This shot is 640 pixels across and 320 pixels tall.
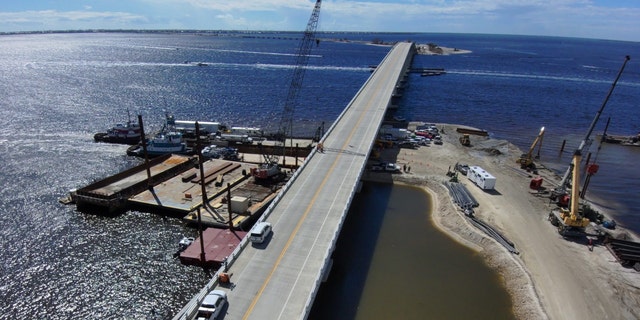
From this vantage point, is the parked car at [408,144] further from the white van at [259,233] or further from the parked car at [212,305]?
the parked car at [212,305]

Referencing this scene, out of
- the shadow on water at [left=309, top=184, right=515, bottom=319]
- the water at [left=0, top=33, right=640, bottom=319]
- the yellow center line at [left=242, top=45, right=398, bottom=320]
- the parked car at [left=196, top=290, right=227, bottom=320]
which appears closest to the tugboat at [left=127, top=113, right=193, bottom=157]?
the water at [left=0, top=33, right=640, bottom=319]

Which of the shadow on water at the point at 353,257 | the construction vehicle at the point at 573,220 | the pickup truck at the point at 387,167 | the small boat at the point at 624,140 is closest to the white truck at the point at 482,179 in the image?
the construction vehicle at the point at 573,220

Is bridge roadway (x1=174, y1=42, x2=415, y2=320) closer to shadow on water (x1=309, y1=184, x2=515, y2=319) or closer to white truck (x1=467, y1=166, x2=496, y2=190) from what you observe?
shadow on water (x1=309, y1=184, x2=515, y2=319)

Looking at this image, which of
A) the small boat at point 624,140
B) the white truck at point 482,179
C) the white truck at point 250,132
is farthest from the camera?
the small boat at point 624,140

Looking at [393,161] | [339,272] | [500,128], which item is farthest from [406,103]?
[339,272]

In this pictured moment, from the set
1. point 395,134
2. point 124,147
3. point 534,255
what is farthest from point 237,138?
point 534,255

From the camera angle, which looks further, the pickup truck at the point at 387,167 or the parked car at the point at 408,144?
the parked car at the point at 408,144

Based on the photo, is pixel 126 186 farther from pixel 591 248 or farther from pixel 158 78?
pixel 158 78

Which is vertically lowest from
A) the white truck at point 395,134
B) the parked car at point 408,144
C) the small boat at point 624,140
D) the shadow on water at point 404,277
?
the shadow on water at point 404,277
